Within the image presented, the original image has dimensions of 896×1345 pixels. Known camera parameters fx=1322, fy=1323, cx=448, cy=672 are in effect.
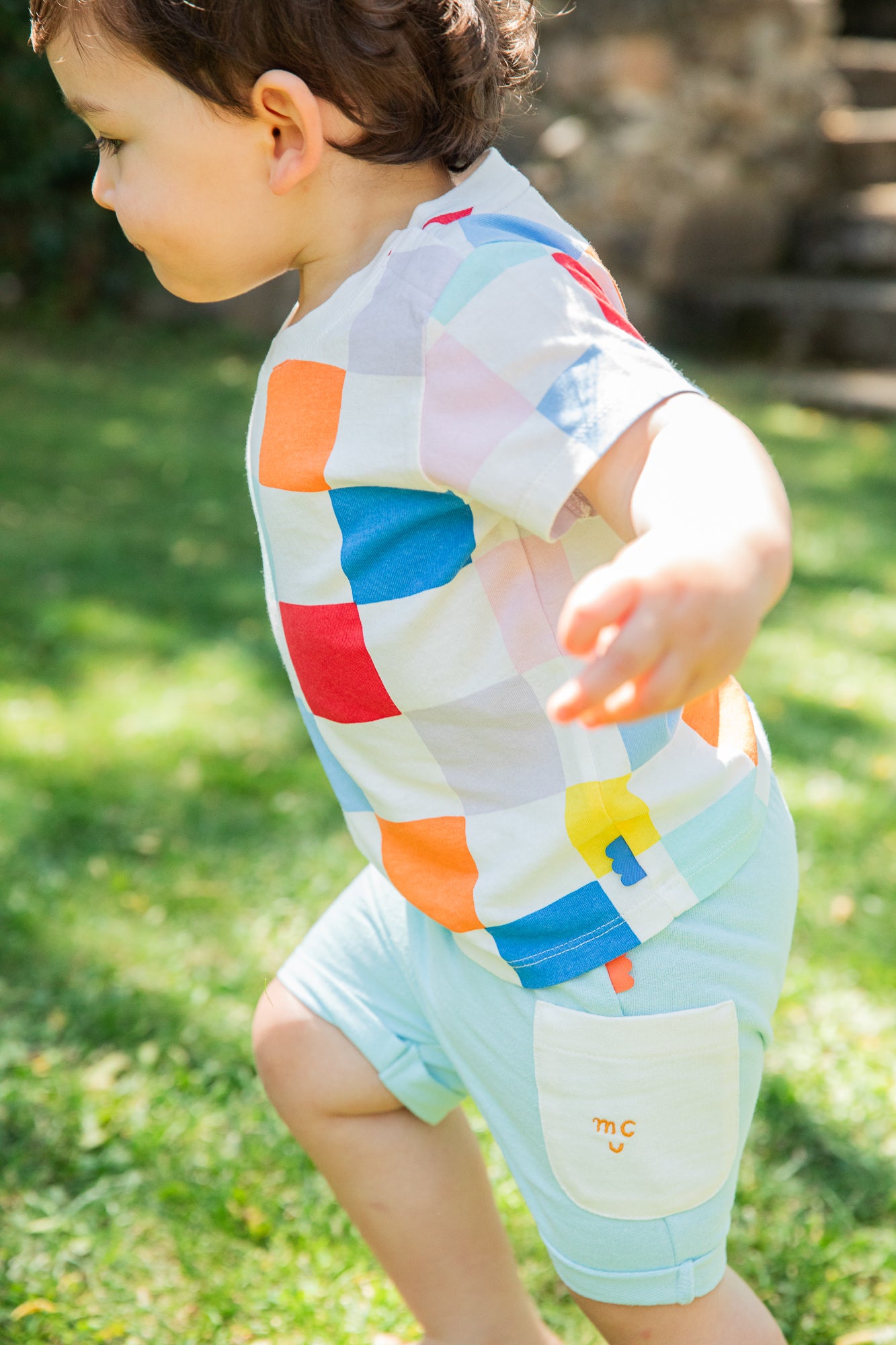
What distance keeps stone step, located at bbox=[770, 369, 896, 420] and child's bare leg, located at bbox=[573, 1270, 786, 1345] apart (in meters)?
5.55

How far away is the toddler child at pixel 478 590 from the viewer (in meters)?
1.03

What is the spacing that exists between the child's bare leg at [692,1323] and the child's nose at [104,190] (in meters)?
1.09

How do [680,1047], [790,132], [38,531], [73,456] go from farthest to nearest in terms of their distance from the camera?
[790,132] → [73,456] → [38,531] → [680,1047]

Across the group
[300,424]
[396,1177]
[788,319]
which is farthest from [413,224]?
[788,319]

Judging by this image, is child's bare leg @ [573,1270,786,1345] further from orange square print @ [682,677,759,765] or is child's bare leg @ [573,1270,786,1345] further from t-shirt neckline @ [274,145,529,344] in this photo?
t-shirt neckline @ [274,145,529,344]

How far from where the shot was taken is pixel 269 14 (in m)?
1.07

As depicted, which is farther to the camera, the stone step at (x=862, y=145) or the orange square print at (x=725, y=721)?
the stone step at (x=862, y=145)

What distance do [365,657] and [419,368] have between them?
0.85 ft

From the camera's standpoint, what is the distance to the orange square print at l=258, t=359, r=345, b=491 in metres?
1.10

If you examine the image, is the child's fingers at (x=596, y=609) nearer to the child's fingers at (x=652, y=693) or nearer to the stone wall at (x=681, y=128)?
the child's fingers at (x=652, y=693)

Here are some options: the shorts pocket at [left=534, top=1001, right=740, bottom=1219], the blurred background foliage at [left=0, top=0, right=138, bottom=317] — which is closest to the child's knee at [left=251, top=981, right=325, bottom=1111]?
the shorts pocket at [left=534, top=1001, right=740, bottom=1219]

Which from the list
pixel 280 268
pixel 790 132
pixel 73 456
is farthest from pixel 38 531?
pixel 790 132

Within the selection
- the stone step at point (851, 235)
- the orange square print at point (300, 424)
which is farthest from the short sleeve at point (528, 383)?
the stone step at point (851, 235)

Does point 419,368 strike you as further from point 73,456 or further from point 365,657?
point 73,456
